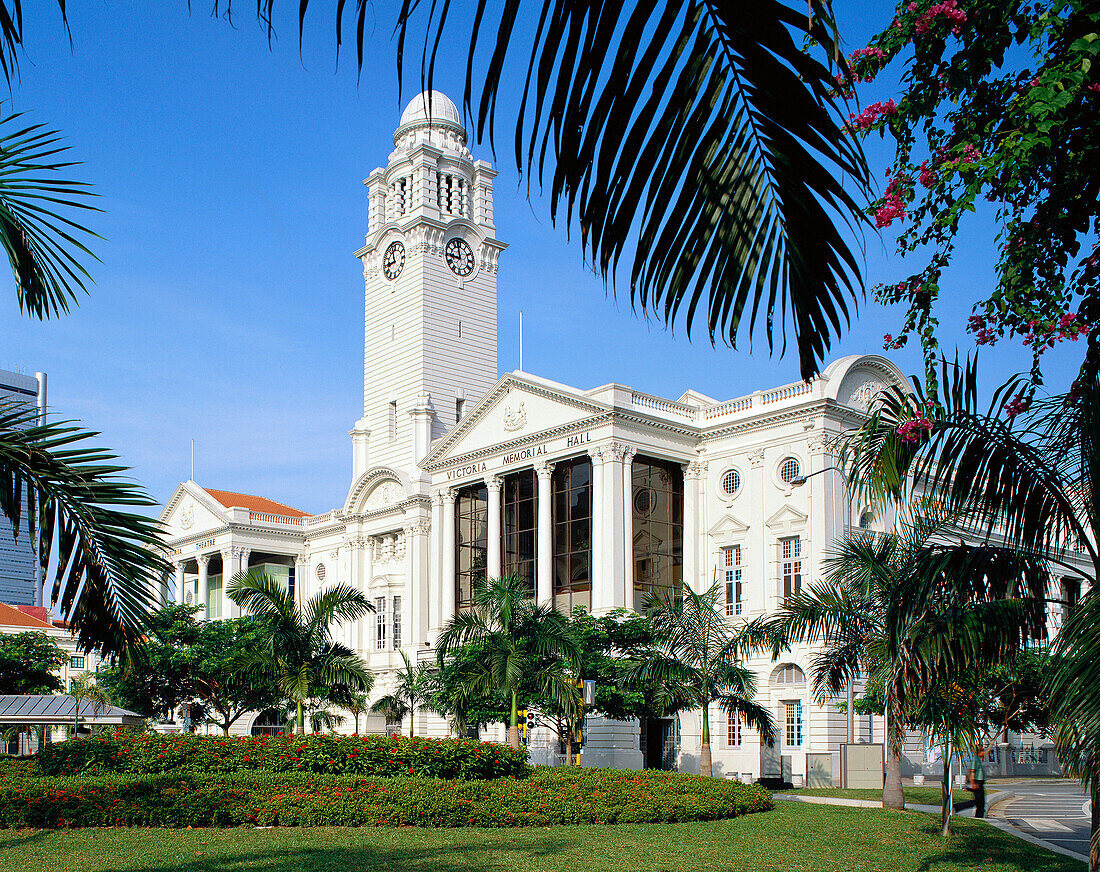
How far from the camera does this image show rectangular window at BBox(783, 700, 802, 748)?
4203 cm

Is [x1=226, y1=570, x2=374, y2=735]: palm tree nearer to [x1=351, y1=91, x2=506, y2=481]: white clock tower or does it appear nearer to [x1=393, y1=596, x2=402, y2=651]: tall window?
[x1=393, y1=596, x2=402, y2=651]: tall window

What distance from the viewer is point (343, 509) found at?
64.4m

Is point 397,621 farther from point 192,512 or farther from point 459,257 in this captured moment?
point 459,257

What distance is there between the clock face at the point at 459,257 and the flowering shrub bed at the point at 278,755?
42.2m

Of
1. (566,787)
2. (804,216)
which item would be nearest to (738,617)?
(566,787)

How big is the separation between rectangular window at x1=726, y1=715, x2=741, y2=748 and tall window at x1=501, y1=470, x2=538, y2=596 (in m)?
11.4

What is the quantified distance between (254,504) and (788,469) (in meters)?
40.3

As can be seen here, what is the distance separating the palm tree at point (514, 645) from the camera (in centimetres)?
3207

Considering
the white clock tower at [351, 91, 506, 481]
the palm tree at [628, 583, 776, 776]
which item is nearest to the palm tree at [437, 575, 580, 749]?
the palm tree at [628, 583, 776, 776]

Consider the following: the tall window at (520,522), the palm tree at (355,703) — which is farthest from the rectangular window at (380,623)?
the tall window at (520,522)

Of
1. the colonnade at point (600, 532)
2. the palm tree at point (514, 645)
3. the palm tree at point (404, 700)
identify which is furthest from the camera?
the palm tree at point (404, 700)

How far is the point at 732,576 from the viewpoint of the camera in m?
46.3

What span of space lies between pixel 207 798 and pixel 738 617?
28093mm

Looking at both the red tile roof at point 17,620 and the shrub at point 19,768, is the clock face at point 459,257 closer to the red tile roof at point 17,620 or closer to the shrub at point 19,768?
the red tile roof at point 17,620
